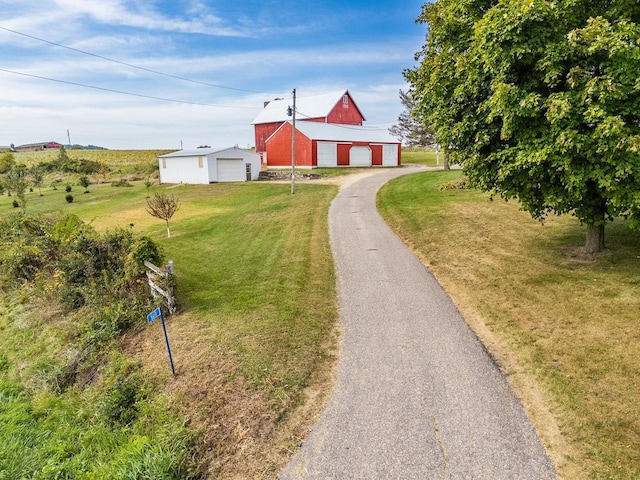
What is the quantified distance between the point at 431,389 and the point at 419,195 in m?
17.3

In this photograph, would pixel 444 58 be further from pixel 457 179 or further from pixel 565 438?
pixel 457 179

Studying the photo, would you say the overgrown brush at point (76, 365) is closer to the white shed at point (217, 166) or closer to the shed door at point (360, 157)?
the white shed at point (217, 166)

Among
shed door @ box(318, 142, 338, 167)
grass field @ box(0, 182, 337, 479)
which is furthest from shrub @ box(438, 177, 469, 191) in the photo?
shed door @ box(318, 142, 338, 167)

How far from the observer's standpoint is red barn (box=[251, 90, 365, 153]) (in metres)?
51.9

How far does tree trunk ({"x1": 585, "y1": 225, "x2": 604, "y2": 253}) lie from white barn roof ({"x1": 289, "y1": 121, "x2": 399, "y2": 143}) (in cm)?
3219

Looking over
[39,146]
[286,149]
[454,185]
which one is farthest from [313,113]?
[39,146]

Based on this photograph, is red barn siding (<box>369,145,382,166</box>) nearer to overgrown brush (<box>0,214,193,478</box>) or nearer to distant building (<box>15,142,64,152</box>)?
overgrown brush (<box>0,214,193,478</box>)

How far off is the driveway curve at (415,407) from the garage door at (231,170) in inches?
1193

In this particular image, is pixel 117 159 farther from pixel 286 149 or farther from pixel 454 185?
pixel 454 185

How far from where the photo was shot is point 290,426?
17.4 feet

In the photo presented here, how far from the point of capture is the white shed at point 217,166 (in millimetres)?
36531

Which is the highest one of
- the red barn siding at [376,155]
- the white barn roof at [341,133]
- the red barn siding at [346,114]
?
the red barn siding at [346,114]

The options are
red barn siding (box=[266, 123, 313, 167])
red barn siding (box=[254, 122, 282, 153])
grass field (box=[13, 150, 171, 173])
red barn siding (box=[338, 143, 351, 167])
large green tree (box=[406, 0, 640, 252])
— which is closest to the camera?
large green tree (box=[406, 0, 640, 252])

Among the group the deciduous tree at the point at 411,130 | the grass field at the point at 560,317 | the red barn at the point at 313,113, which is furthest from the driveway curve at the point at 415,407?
the red barn at the point at 313,113
